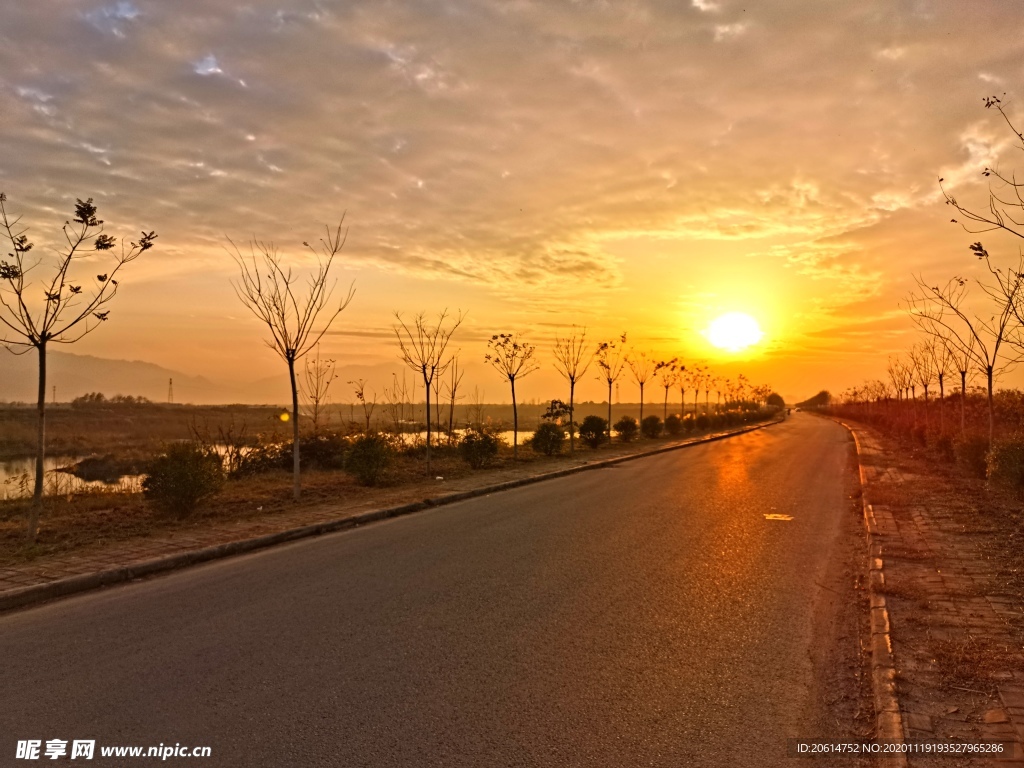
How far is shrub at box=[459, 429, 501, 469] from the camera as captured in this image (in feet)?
64.3

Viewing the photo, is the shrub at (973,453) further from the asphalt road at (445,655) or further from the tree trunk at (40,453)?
the tree trunk at (40,453)

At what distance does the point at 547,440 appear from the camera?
24172 millimetres

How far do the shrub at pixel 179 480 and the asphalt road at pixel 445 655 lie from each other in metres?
2.85

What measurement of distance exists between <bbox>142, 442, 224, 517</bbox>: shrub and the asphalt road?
2.85 meters

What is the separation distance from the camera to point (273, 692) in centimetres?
440

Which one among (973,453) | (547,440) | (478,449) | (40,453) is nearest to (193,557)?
(40,453)

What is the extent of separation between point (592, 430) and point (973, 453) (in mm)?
14838

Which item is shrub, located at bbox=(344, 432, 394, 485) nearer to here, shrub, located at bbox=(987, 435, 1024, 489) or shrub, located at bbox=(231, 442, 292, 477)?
shrub, located at bbox=(231, 442, 292, 477)

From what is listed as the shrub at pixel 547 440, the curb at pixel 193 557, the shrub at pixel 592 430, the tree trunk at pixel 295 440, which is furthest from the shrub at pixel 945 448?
the tree trunk at pixel 295 440

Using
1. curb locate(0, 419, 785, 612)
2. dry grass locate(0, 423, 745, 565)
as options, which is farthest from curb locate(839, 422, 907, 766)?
dry grass locate(0, 423, 745, 565)

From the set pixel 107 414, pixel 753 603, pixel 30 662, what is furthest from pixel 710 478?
pixel 107 414

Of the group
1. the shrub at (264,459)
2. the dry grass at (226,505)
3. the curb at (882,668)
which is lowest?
the curb at (882,668)

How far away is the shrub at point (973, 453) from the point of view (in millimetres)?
15250

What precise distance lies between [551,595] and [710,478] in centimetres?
1184
